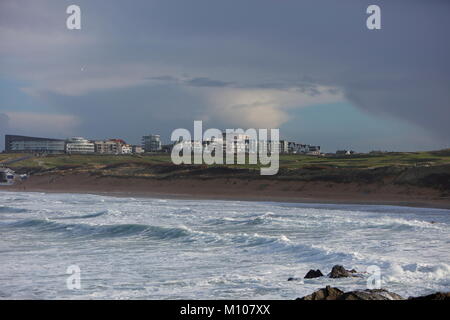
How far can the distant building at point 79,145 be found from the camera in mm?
140387

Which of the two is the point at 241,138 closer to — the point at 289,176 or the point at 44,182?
the point at 44,182

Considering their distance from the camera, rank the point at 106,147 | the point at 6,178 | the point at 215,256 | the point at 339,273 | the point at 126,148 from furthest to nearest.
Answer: the point at 126,148, the point at 106,147, the point at 6,178, the point at 215,256, the point at 339,273

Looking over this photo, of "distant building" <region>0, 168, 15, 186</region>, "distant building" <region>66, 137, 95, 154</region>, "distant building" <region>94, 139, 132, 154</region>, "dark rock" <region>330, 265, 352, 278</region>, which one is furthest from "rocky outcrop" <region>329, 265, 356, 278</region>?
"distant building" <region>94, 139, 132, 154</region>

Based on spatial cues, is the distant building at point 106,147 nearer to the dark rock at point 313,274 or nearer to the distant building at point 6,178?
the distant building at point 6,178

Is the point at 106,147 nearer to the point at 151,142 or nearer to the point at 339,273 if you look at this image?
the point at 151,142

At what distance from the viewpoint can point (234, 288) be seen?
1167 centimetres

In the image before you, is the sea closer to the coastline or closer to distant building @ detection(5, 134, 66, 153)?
the coastline

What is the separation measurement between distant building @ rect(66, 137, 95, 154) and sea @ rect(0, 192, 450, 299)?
380 ft

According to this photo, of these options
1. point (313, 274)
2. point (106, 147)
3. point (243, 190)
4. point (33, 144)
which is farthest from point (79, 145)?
point (313, 274)

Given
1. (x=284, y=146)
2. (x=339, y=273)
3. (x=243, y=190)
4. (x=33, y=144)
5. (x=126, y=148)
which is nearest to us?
(x=339, y=273)

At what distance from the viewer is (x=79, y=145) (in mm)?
144500

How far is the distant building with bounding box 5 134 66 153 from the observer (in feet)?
461

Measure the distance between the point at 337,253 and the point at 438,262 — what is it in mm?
2650

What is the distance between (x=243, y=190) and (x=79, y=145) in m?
101
